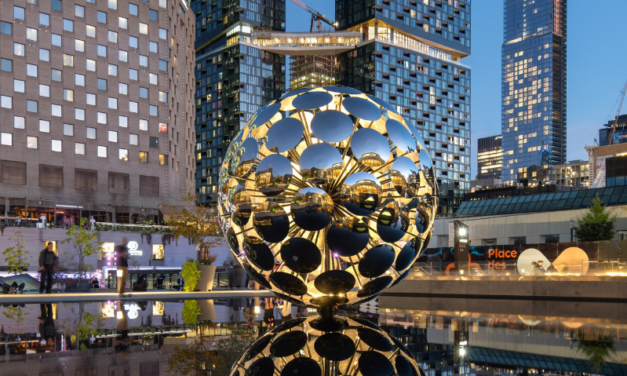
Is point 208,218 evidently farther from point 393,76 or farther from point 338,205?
point 393,76

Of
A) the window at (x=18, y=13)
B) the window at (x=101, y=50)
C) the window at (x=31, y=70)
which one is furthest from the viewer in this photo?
the window at (x=101, y=50)

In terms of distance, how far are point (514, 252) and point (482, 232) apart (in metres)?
45.5

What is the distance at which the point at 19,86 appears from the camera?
221 ft

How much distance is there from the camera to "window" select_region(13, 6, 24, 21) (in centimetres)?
6712

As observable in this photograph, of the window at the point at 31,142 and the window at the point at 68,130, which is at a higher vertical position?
the window at the point at 68,130

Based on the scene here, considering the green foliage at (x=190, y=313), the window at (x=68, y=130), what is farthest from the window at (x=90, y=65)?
the green foliage at (x=190, y=313)

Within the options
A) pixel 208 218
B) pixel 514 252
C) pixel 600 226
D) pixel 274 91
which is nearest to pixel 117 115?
pixel 208 218

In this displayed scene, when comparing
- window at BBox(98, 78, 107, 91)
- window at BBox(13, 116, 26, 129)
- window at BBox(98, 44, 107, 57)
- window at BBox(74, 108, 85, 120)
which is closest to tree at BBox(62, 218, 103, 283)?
window at BBox(13, 116, 26, 129)

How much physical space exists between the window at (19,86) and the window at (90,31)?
32.8 feet

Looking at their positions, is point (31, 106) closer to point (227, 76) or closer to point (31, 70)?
point (31, 70)

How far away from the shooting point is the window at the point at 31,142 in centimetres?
6734

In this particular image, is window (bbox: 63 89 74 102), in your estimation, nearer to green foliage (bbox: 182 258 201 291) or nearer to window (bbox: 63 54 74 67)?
window (bbox: 63 54 74 67)

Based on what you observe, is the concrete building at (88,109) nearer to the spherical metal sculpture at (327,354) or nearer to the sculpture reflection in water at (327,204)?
the sculpture reflection in water at (327,204)

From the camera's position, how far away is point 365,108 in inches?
308
